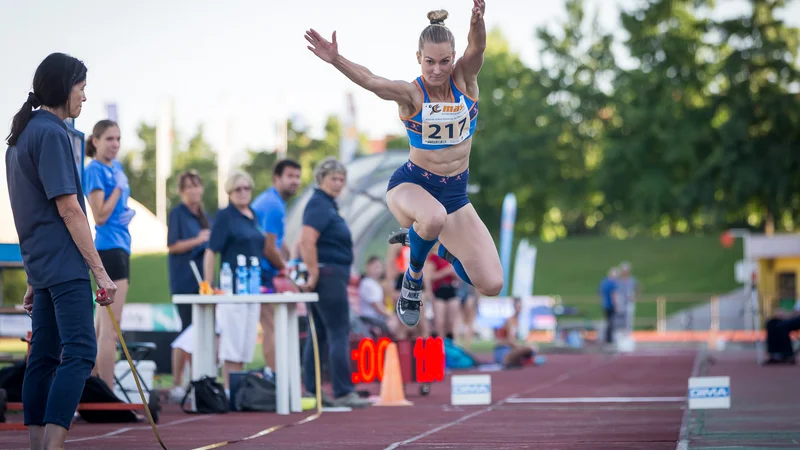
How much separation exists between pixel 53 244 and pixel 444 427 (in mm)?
3398

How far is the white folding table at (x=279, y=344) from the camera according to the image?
916cm

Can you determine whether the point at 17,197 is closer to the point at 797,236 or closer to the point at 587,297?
the point at 797,236

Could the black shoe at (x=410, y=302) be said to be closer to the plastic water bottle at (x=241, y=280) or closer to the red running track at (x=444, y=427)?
the red running track at (x=444, y=427)

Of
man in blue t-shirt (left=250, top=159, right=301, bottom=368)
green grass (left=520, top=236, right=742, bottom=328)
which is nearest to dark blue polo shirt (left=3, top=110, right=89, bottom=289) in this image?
man in blue t-shirt (left=250, top=159, right=301, bottom=368)

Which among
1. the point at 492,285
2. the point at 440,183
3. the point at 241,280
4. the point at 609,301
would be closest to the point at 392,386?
the point at 241,280

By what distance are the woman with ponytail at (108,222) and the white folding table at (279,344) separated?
0.79 meters

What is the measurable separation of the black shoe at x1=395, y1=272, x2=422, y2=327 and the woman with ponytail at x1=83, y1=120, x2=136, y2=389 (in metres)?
2.15

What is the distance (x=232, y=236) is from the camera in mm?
9836

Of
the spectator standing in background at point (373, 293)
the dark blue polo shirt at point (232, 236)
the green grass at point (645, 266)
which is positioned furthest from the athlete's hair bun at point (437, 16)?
the green grass at point (645, 266)

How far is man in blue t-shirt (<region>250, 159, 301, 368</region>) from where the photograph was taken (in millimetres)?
10362

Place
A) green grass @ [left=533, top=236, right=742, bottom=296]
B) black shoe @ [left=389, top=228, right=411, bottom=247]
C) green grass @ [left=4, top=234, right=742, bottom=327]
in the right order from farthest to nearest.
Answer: green grass @ [left=533, top=236, right=742, bottom=296] < green grass @ [left=4, top=234, right=742, bottom=327] < black shoe @ [left=389, top=228, right=411, bottom=247]

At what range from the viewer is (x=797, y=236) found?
3984 centimetres

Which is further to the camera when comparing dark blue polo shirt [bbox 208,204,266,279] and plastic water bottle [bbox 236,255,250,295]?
dark blue polo shirt [bbox 208,204,266,279]

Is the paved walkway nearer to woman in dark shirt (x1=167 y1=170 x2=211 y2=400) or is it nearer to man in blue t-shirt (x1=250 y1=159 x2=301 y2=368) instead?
man in blue t-shirt (x1=250 y1=159 x2=301 y2=368)
